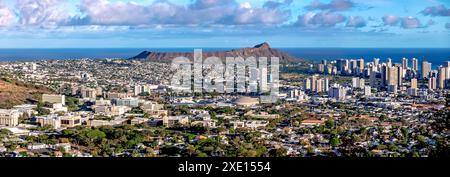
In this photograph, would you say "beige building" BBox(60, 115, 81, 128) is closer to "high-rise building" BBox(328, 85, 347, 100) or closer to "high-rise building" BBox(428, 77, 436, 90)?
"high-rise building" BBox(328, 85, 347, 100)

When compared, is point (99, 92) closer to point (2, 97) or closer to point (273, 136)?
point (2, 97)

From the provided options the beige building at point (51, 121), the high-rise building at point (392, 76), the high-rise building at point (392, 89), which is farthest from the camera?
the high-rise building at point (392, 76)

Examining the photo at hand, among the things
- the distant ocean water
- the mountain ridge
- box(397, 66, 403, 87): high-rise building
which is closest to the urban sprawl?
box(397, 66, 403, 87): high-rise building

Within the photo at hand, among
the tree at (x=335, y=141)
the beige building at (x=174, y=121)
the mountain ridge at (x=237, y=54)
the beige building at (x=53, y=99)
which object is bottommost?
the beige building at (x=174, y=121)

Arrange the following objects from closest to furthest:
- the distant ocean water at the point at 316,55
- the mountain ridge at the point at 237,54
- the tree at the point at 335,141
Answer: the tree at the point at 335,141
the mountain ridge at the point at 237,54
the distant ocean water at the point at 316,55

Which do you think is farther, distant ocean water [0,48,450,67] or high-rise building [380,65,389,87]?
distant ocean water [0,48,450,67]

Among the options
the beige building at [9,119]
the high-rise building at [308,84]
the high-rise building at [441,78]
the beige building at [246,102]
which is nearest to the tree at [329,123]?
the beige building at [246,102]

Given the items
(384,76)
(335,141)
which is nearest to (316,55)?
(384,76)

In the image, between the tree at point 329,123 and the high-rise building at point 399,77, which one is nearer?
the tree at point 329,123

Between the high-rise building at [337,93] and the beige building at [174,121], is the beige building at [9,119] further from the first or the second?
the high-rise building at [337,93]
